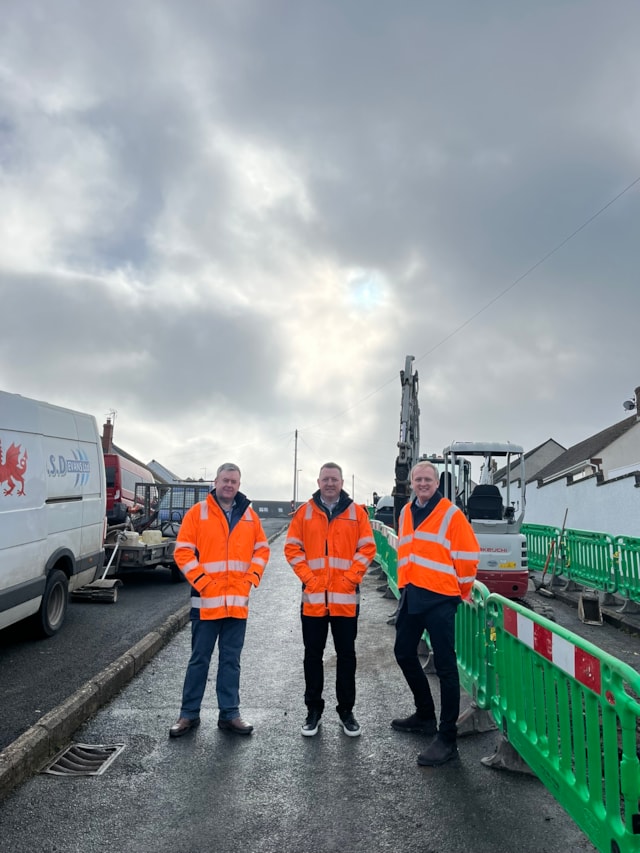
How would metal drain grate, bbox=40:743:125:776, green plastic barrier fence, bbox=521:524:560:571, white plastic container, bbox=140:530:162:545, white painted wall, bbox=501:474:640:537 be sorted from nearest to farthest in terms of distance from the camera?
metal drain grate, bbox=40:743:125:776 < white plastic container, bbox=140:530:162:545 < green plastic barrier fence, bbox=521:524:560:571 < white painted wall, bbox=501:474:640:537

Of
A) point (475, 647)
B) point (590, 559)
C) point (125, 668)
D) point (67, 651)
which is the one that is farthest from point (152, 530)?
point (475, 647)

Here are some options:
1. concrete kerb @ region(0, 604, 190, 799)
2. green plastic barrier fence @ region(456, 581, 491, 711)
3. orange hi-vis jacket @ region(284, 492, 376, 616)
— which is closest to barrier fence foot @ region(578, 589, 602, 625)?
green plastic barrier fence @ region(456, 581, 491, 711)

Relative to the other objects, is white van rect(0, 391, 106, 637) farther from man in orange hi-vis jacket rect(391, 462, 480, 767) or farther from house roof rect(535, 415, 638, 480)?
house roof rect(535, 415, 638, 480)

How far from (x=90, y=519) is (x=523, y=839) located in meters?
7.30

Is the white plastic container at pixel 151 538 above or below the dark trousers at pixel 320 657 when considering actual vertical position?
above

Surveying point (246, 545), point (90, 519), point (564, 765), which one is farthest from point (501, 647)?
point (90, 519)

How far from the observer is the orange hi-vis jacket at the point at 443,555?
452 centimetres

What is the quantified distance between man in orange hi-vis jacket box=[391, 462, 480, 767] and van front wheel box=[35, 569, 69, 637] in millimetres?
4784

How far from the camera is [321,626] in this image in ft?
16.0

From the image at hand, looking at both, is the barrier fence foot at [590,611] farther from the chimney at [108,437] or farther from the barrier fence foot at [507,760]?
the chimney at [108,437]

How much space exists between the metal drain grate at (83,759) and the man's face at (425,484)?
2.81 metres

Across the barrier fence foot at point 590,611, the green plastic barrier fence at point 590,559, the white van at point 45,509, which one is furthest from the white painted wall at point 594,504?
the white van at point 45,509

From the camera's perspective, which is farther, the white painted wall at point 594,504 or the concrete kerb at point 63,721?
the white painted wall at point 594,504

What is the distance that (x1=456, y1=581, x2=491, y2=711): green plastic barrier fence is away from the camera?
4660 mm
